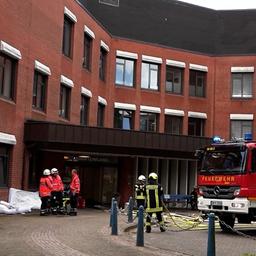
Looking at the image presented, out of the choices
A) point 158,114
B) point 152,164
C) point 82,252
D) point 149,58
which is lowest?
point 82,252

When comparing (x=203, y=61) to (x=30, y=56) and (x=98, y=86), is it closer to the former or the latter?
(x=98, y=86)

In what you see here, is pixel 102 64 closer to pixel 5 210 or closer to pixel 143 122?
pixel 143 122

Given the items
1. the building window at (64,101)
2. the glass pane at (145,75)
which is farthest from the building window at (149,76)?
the building window at (64,101)

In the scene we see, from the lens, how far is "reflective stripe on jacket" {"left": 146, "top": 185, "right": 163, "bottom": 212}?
17547mm

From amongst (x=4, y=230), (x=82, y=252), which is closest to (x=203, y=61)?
(x=4, y=230)

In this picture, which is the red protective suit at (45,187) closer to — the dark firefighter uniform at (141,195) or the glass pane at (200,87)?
the dark firefighter uniform at (141,195)

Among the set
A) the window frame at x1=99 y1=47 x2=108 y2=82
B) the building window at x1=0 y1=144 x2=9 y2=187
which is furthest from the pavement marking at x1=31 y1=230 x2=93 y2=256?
the window frame at x1=99 y1=47 x2=108 y2=82

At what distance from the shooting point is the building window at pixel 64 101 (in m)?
30.2

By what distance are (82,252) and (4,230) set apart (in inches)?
171

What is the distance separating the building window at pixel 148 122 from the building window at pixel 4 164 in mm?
16420

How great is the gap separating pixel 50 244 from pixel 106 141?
14402 mm

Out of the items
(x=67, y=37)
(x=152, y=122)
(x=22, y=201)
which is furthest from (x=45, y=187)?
(x=152, y=122)

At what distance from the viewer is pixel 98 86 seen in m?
35.7

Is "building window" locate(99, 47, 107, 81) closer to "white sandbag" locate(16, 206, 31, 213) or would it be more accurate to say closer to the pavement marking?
"white sandbag" locate(16, 206, 31, 213)
